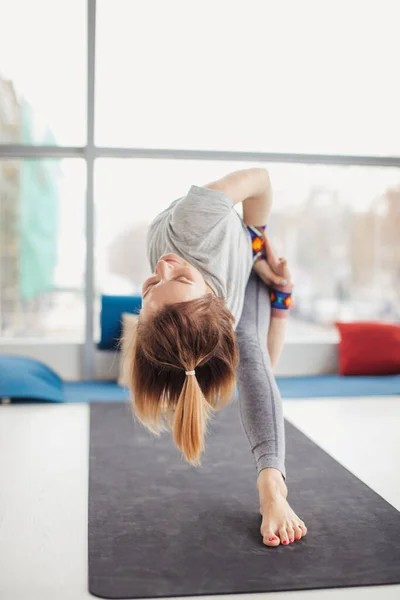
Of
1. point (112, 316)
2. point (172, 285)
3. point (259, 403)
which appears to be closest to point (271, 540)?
point (259, 403)

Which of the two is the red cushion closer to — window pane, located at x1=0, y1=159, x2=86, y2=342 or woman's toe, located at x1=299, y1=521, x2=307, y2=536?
window pane, located at x1=0, y1=159, x2=86, y2=342

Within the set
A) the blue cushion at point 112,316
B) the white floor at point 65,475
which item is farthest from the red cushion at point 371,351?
the blue cushion at point 112,316

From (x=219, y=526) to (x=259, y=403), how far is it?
38 cm

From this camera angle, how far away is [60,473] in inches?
97.3

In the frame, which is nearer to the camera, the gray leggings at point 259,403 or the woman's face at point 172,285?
the woman's face at point 172,285

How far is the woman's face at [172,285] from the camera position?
1.83 meters

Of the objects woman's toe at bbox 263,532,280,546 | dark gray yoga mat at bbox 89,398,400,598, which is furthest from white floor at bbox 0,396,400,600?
woman's toe at bbox 263,532,280,546

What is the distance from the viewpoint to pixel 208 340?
183 cm

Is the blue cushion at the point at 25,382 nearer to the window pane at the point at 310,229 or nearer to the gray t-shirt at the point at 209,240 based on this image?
the window pane at the point at 310,229

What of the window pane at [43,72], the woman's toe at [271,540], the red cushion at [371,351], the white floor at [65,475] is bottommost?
the red cushion at [371,351]

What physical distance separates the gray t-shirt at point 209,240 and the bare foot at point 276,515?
1.63 ft

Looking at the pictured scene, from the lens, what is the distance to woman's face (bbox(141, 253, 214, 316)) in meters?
1.83

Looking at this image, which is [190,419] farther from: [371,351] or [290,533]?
[371,351]

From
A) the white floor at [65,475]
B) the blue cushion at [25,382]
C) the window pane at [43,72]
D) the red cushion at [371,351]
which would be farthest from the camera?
the red cushion at [371,351]
